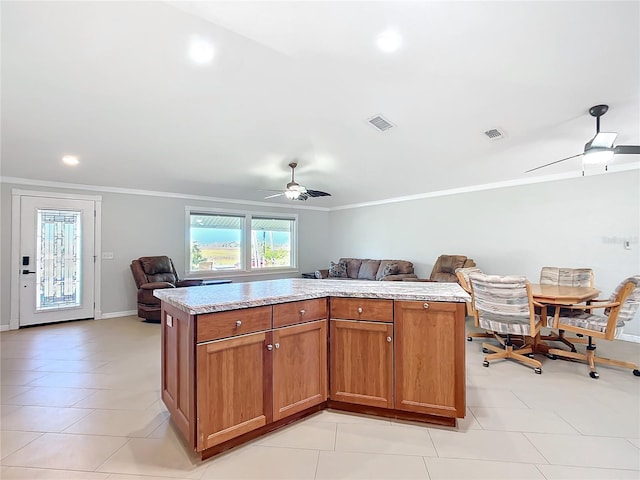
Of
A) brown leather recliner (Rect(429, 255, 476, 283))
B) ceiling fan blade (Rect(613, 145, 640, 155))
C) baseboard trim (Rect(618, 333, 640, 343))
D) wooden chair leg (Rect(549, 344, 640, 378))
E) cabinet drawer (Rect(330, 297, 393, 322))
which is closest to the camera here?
cabinet drawer (Rect(330, 297, 393, 322))

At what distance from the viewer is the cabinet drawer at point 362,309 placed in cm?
225

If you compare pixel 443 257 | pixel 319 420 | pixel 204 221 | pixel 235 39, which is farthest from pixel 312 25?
pixel 204 221

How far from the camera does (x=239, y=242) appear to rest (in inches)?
290

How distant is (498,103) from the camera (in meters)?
3.23

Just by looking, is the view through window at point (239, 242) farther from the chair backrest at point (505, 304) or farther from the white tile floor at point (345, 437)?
the chair backrest at point (505, 304)

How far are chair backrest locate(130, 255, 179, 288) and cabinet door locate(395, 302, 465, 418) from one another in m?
4.83

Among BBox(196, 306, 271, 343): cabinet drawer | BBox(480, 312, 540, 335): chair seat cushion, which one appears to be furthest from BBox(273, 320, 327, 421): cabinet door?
BBox(480, 312, 540, 335): chair seat cushion

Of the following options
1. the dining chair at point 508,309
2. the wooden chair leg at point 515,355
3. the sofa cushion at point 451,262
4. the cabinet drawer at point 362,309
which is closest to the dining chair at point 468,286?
the dining chair at point 508,309

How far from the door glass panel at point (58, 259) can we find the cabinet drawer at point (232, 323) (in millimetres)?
5021

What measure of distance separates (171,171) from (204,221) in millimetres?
1830

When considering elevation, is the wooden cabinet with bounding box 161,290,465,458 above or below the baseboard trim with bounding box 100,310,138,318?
above

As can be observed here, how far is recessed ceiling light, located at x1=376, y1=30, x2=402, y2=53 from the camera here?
2391 millimetres

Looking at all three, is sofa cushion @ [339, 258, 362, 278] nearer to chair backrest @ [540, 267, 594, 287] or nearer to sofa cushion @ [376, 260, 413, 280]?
sofa cushion @ [376, 260, 413, 280]

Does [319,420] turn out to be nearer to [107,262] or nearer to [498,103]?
[498,103]
